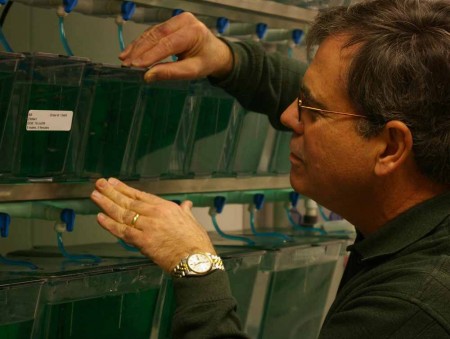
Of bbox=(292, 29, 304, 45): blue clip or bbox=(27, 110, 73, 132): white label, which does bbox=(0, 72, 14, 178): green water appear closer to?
bbox=(27, 110, 73, 132): white label

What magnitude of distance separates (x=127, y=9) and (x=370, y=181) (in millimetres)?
673

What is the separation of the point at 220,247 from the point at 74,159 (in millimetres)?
528

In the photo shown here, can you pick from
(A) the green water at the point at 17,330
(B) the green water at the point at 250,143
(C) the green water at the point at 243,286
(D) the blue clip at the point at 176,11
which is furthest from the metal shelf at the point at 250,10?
(A) the green water at the point at 17,330

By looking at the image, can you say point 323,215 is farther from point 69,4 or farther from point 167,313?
point 69,4

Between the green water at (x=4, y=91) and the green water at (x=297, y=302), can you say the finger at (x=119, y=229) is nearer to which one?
the green water at (x=4, y=91)

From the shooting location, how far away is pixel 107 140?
5.62 feet

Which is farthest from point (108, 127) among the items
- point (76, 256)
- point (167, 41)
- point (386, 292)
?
point (386, 292)

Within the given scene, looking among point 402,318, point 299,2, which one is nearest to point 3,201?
point 402,318

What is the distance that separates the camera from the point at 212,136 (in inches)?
76.8

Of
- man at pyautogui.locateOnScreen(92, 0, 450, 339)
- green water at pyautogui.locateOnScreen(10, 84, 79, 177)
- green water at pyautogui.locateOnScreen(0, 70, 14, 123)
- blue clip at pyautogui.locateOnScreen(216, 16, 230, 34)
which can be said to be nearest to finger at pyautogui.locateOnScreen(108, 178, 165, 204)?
man at pyautogui.locateOnScreen(92, 0, 450, 339)

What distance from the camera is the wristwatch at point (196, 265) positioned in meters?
1.44

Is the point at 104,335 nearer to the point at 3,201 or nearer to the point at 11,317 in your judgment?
the point at 11,317

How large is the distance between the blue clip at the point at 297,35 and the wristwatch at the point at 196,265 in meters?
1.00

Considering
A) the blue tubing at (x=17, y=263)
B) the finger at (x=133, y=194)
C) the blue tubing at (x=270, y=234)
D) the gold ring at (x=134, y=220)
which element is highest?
the finger at (x=133, y=194)
